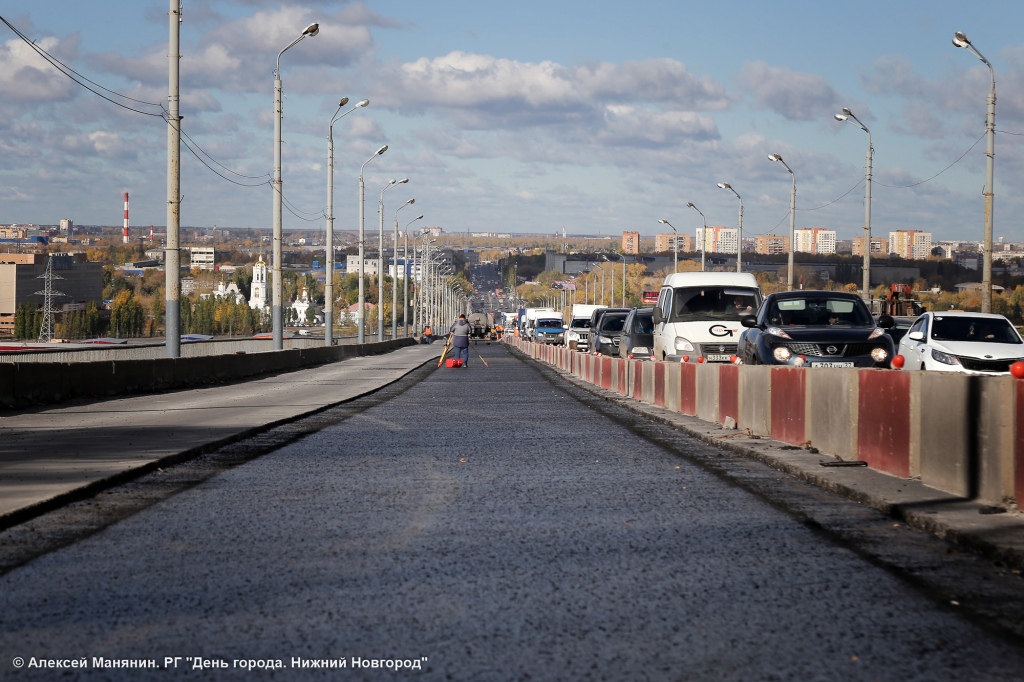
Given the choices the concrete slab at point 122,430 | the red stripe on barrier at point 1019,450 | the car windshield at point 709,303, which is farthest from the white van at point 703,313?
the red stripe on barrier at point 1019,450

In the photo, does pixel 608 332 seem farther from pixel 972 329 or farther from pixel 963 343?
pixel 963 343

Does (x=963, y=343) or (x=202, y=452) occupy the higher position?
(x=963, y=343)

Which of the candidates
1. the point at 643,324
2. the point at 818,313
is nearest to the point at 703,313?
the point at 818,313

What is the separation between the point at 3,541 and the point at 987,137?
3502 centimetres

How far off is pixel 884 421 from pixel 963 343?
1351 centimetres

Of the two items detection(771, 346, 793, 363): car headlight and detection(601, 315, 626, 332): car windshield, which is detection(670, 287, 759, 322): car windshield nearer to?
detection(771, 346, 793, 363): car headlight

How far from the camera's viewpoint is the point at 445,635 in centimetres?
522

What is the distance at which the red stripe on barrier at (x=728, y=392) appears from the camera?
55.7ft

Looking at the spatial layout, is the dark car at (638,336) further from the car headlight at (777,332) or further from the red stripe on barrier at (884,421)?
the red stripe on barrier at (884,421)

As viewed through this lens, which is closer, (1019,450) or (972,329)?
(1019,450)

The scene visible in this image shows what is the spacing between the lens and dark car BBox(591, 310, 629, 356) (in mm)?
41938

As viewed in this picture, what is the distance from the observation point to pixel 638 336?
35.6 m

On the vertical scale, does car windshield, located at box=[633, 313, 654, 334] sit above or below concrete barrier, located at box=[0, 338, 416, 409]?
above

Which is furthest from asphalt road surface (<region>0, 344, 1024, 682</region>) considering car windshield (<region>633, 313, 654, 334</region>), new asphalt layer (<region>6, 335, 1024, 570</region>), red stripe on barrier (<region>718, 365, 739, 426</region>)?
car windshield (<region>633, 313, 654, 334</region>)
